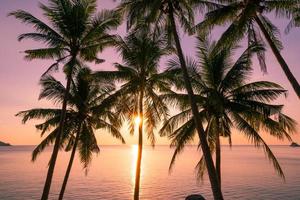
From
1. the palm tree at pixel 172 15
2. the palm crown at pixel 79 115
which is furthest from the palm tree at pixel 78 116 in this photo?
the palm tree at pixel 172 15

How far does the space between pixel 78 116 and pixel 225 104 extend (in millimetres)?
10752

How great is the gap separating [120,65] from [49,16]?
4.78 meters

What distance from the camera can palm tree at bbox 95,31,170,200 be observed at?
20.6 meters

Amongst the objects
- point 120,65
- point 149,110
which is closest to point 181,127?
point 149,110

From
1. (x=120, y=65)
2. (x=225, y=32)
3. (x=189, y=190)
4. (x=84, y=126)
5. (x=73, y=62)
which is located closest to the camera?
(x=225, y=32)

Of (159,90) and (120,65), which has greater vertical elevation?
(120,65)

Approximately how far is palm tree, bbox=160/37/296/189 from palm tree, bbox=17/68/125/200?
5.18m

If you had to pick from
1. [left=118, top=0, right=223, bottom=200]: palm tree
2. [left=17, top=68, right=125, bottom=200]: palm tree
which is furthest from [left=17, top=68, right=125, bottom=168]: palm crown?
[left=118, top=0, right=223, bottom=200]: palm tree

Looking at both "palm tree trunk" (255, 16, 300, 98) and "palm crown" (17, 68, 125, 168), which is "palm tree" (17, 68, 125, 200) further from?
"palm tree trunk" (255, 16, 300, 98)

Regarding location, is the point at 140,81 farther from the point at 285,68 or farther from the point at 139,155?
the point at 285,68

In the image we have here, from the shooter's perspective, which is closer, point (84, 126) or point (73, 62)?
point (73, 62)

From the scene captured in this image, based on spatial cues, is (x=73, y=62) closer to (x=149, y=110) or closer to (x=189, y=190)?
(x=149, y=110)

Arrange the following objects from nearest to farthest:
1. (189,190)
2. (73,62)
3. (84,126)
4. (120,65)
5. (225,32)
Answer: (225,32), (73,62), (120,65), (84,126), (189,190)

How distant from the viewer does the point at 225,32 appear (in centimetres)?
1750
